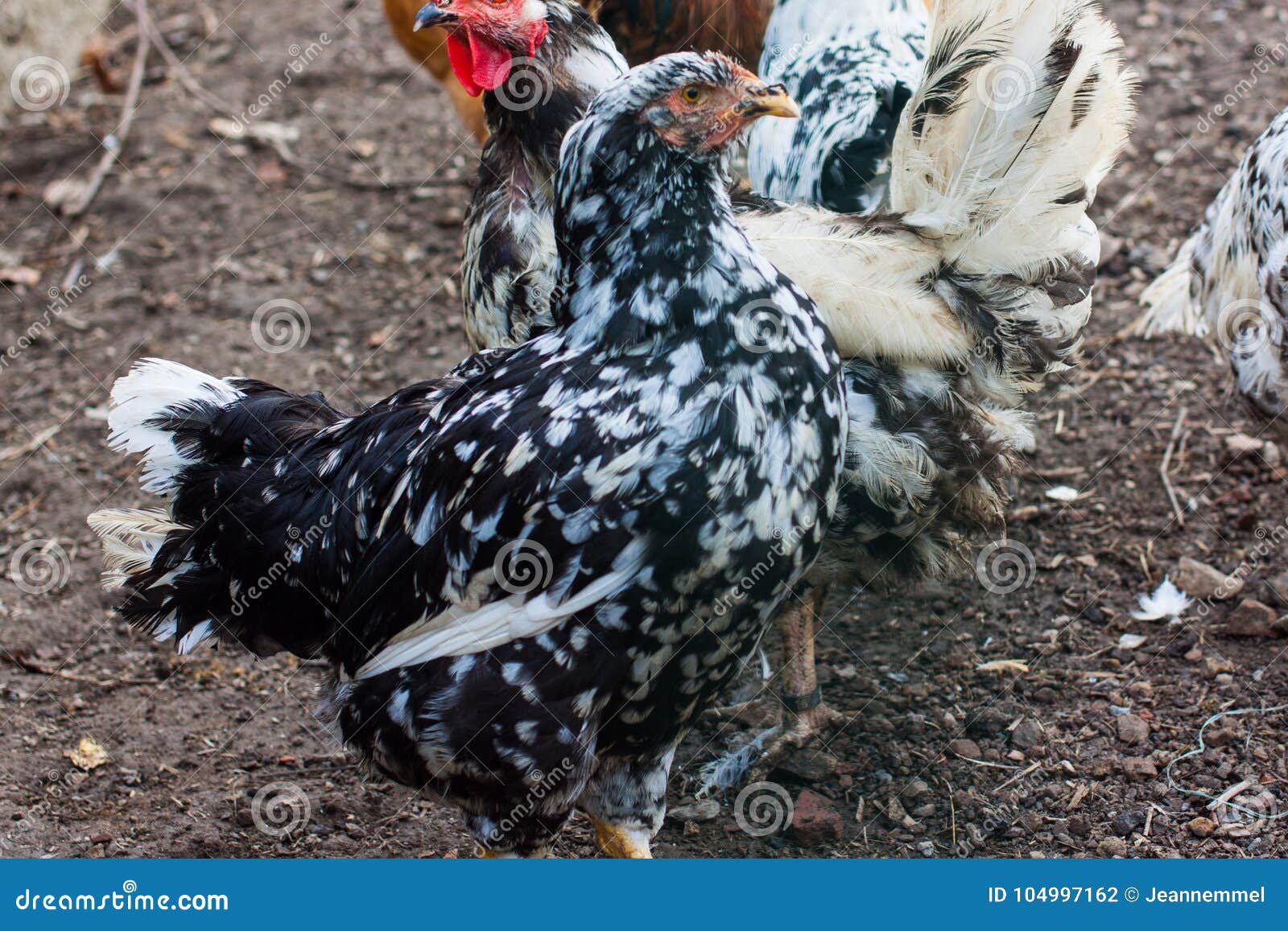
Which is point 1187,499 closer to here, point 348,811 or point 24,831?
point 348,811

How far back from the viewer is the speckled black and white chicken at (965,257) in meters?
2.77

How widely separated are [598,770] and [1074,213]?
1.74 m

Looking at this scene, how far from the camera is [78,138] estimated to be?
22.0ft

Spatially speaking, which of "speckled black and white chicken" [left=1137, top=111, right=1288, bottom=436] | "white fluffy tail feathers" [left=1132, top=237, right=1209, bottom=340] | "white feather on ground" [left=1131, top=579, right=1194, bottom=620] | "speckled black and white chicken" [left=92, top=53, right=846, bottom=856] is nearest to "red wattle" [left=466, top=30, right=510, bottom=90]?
"speckled black and white chicken" [left=92, top=53, right=846, bottom=856]

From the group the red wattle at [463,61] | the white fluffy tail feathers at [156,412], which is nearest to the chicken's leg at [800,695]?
the white fluffy tail feathers at [156,412]

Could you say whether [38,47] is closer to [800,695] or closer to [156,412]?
[156,412]

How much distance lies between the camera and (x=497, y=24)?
11.0 feet

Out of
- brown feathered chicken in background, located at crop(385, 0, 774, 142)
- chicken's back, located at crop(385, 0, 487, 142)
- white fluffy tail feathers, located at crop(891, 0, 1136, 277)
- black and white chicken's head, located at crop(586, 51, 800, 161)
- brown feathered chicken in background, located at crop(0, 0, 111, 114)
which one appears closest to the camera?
black and white chicken's head, located at crop(586, 51, 800, 161)

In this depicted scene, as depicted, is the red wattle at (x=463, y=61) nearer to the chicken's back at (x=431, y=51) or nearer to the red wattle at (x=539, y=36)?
the red wattle at (x=539, y=36)

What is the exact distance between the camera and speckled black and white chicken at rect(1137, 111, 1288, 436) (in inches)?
132

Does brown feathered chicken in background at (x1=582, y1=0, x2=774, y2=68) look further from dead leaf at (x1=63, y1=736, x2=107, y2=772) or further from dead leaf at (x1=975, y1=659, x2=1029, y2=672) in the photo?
dead leaf at (x1=63, y1=736, x2=107, y2=772)

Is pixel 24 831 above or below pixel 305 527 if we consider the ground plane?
below

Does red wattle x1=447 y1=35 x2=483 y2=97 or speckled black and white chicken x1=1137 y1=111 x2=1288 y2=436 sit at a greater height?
red wattle x1=447 y1=35 x2=483 y2=97

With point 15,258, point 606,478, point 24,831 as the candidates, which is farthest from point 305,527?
point 15,258
